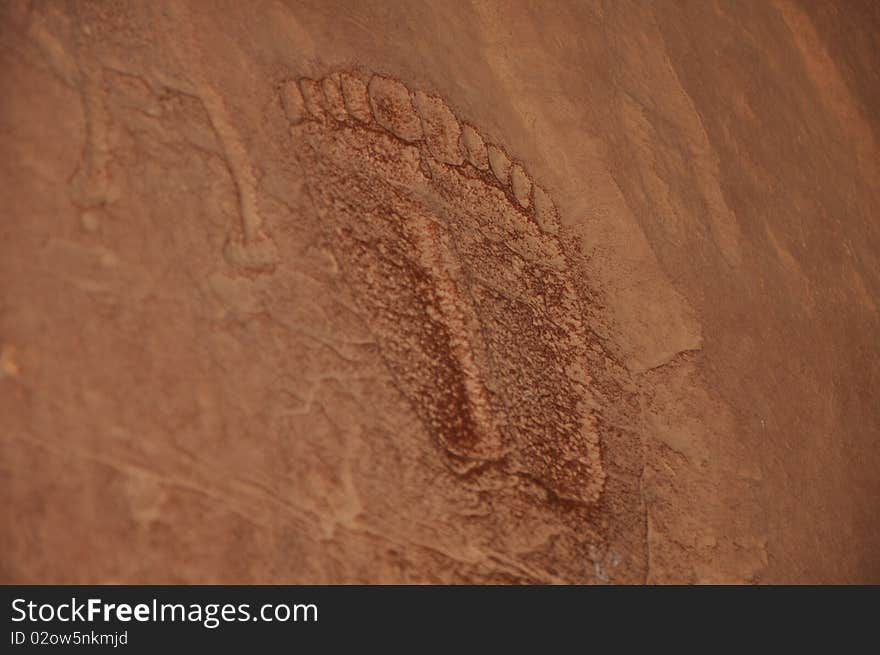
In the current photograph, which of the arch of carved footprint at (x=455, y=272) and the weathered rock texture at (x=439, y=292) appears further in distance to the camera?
the arch of carved footprint at (x=455, y=272)

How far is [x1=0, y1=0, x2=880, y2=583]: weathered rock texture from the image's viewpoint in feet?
2.69

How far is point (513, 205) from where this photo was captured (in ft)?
3.86

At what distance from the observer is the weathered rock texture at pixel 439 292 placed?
0.82 m

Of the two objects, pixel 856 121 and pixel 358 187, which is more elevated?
pixel 856 121

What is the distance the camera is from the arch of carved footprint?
1.00m

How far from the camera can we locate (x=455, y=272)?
1.09 meters

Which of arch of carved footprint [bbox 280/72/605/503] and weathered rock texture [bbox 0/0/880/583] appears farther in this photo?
arch of carved footprint [bbox 280/72/605/503]

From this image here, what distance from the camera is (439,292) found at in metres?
1.07

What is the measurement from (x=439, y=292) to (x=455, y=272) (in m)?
0.04
